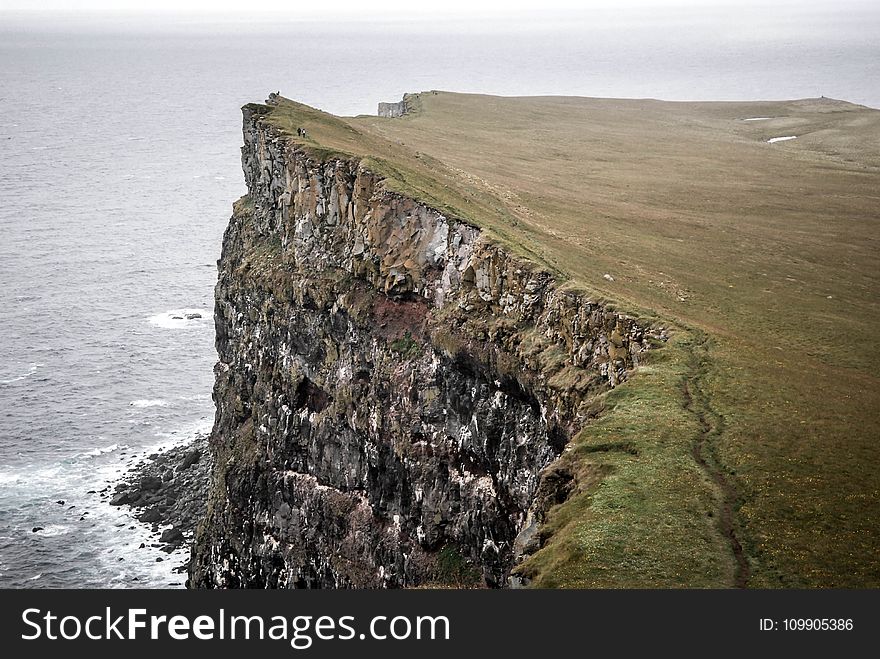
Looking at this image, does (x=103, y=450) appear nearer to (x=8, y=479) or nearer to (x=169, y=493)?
(x=8, y=479)

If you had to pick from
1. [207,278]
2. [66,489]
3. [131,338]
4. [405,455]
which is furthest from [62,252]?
[405,455]

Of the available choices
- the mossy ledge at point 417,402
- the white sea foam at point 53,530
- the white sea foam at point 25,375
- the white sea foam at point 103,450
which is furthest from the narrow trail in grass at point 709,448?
the white sea foam at point 25,375

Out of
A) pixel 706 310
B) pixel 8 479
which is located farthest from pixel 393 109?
pixel 706 310

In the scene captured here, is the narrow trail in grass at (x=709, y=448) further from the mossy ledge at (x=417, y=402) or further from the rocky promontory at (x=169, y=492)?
the rocky promontory at (x=169, y=492)

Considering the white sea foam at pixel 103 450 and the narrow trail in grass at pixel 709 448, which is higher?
the narrow trail in grass at pixel 709 448

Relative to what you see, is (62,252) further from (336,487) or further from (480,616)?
(480,616)

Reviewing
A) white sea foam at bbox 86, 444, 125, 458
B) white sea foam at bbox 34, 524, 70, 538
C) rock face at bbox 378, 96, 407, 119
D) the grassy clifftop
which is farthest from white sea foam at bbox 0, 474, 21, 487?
rock face at bbox 378, 96, 407, 119
